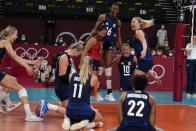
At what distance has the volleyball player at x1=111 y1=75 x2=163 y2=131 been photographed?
482 cm

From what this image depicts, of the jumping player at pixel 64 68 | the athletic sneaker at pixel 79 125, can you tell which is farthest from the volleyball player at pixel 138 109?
the jumping player at pixel 64 68

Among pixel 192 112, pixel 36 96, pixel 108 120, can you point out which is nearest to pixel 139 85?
pixel 108 120

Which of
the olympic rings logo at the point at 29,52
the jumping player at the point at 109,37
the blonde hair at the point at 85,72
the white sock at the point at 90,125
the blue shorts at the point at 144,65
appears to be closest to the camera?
the blonde hair at the point at 85,72

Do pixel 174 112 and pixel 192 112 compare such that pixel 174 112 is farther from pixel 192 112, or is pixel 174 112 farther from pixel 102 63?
pixel 102 63

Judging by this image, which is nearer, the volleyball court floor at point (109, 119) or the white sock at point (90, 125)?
the white sock at point (90, 125)

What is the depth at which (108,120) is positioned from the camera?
24.3 feet

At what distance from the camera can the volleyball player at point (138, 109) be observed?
4816 mm

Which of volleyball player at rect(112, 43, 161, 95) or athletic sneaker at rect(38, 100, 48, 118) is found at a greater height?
volleyball player at rect(112, 43, 161, 95)

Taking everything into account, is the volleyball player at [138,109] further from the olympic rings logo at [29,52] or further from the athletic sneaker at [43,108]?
the olympic rings logo at [29,52]

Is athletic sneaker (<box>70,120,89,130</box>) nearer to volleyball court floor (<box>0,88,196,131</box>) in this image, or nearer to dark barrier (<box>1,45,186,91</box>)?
volleyball court floor (<box>0,88,196,131</box>)

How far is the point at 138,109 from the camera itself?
480 centimetres

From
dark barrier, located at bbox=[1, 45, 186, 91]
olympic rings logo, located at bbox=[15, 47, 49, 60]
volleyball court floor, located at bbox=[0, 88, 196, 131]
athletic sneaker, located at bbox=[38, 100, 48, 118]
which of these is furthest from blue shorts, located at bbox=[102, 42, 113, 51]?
olympic rings logo, located at bbox=[15, 47, 49, 60]

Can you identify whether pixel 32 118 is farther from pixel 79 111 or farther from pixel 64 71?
pixel 79 111

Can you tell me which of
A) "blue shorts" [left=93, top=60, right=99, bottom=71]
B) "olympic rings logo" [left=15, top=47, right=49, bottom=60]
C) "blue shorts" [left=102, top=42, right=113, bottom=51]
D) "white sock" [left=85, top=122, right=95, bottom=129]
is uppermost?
"blue shorts" [left=102, top=42, right=113, bottom=51]
